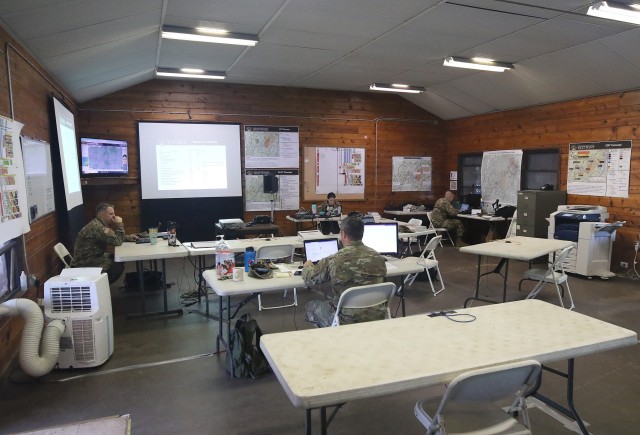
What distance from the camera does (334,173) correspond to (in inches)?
367

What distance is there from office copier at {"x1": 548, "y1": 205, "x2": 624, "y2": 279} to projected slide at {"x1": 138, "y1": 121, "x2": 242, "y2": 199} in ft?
19.1

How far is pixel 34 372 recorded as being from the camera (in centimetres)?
313

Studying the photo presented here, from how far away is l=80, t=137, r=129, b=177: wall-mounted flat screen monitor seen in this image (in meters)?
7.16

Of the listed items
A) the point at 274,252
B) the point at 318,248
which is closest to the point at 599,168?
the point at 318,248

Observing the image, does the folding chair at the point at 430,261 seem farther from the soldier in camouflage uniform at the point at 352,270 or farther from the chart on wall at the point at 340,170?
Result: the chart on wall at the point at 340,170

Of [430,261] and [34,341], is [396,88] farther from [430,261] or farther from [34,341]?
[34,341]

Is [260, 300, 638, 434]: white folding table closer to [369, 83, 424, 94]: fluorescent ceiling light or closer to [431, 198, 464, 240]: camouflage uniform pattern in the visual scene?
[431, 198, 464, 240]: camouflage uniform pattern

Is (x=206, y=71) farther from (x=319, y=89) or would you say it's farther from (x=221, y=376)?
(x=221, y=376)

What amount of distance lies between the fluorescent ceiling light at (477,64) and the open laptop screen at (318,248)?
12.4 feet

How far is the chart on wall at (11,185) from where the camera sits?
121 inches

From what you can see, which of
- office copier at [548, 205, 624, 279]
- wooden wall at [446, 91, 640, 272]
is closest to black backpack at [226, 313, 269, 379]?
office copier at [548, 205, 624, 279]

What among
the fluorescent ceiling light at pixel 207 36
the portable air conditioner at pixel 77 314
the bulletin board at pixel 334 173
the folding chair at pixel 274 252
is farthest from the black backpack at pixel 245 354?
the bulletin board at pixel 334 173

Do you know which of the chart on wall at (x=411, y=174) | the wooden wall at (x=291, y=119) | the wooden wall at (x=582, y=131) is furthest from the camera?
the chart on wall at (x=411, y=174)

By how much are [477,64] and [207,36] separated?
13.0 ft
